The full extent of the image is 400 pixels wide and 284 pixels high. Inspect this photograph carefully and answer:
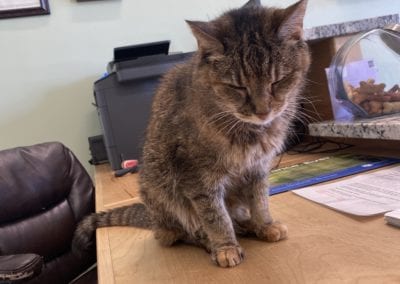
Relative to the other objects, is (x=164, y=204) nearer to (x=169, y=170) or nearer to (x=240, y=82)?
(x=169, y=170)

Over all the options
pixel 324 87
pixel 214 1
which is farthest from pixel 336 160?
pixel 214 1

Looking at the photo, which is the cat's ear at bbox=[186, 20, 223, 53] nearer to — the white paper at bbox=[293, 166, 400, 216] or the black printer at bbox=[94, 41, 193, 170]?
the white paper at bbox=[293, 166, 400, 216]

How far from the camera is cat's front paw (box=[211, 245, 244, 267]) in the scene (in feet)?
2.33

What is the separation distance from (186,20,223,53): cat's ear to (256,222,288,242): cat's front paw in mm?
382

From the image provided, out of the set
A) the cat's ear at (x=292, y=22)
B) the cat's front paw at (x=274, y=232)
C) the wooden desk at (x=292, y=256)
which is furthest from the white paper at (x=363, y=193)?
the cat's ear at (x=292, y=22)

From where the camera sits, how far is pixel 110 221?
3.63ft

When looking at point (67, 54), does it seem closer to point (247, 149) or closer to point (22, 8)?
point (22, 8)

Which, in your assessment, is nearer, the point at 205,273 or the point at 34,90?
the point at 205,273

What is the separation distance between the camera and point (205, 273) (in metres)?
0.70

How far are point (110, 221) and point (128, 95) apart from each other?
69cm

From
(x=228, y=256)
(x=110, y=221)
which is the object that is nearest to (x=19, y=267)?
(x=110, y=221)

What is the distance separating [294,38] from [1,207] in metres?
1.12

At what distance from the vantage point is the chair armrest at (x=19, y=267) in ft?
2.89

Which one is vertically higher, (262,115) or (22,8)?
(22,8)
